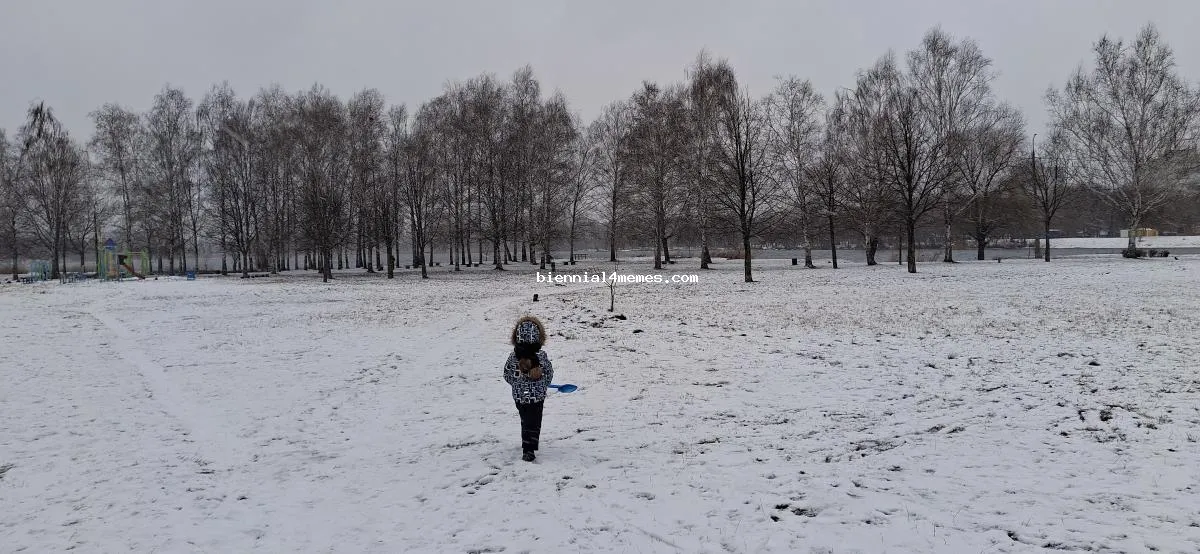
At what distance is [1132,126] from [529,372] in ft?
150

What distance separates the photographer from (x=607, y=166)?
48.1 m

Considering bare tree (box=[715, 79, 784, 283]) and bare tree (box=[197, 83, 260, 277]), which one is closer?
bare tree (box=[715, 79, 784, 283])

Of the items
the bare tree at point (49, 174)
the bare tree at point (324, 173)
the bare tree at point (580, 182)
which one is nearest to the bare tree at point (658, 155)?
the bare tree at point (580, 182)

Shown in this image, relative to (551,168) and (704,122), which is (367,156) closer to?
(551,168)

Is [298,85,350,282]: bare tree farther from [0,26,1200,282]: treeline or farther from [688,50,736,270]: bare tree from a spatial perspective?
[688,50,736,270]: bare tree

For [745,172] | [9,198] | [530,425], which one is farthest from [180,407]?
[9,198]

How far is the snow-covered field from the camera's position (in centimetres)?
450

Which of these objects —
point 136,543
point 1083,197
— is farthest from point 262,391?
point 1083,197

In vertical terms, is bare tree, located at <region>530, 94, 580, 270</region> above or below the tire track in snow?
above

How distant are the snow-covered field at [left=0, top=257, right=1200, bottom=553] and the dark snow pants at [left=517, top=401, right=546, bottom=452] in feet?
0.76

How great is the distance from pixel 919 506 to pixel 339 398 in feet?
26.7

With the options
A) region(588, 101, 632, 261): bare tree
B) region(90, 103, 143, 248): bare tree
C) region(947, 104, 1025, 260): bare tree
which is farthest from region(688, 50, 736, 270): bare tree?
region(90, 103, 143, 248): bare tree

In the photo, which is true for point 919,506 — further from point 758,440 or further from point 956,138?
point 956,138

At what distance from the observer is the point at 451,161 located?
45969 mm
